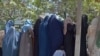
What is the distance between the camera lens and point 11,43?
2.04m

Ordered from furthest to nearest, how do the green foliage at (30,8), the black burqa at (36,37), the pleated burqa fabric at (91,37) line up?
the green foliage at (30,8)
the black burqa at (36,37)
the pleated burqa fabric at (91,37)

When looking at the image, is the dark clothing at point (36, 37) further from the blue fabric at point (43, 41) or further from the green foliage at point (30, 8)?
the green foliage at point (30, 8)

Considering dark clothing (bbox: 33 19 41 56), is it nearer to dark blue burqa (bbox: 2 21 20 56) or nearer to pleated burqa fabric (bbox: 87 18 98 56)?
dark blue burqa (bbox: 2 21 20 56)

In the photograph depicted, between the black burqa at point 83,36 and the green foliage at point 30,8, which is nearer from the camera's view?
the black burqa at point 83,36

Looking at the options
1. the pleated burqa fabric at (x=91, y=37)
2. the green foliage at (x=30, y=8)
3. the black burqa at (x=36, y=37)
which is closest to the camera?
the pleated burqa fabric at (x=91, y=37)

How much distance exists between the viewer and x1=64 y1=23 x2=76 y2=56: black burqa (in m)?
1.89

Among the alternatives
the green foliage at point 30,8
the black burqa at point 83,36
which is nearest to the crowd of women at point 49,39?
the black burqa at point 83,36

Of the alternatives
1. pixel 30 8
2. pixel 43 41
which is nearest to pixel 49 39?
pixel 43 41

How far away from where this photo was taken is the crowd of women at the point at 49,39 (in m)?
1.90

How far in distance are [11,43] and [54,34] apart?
14.8 inches

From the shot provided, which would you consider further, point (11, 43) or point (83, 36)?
point (11, 43)

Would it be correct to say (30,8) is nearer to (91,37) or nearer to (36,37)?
(36,37)

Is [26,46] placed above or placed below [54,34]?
below

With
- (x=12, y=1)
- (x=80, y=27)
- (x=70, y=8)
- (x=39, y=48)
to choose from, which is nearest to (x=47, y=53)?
(x=39, y=48)
